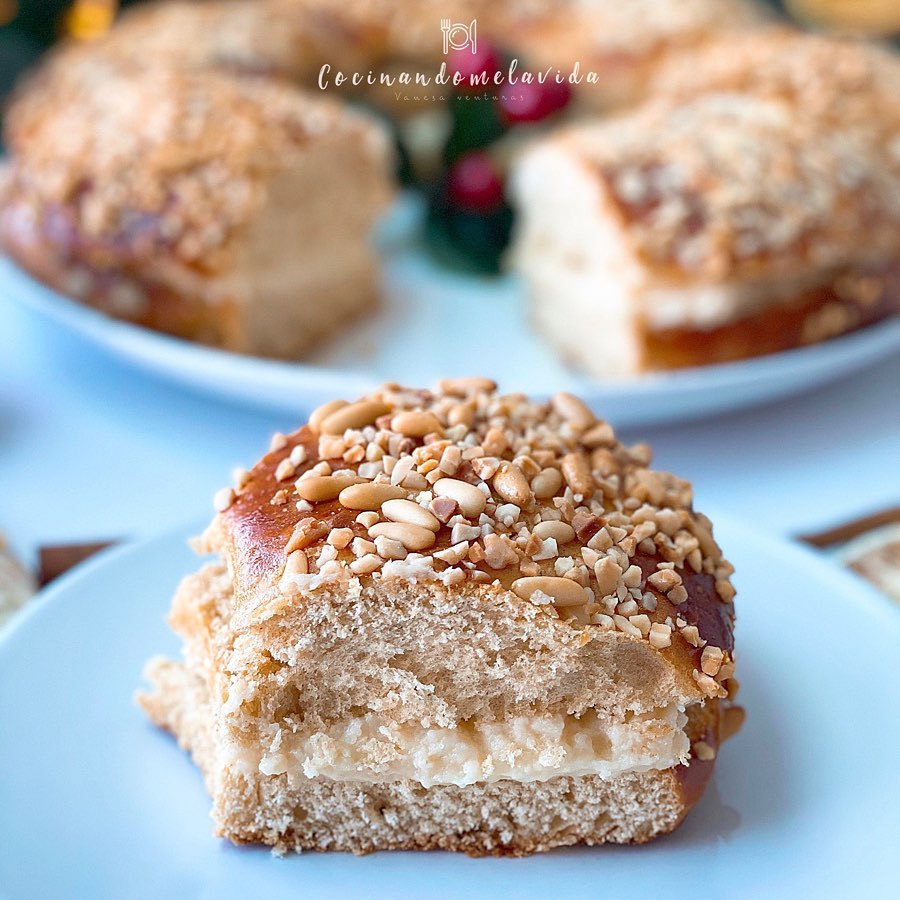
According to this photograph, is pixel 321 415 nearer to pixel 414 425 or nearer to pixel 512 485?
pixel 414 425

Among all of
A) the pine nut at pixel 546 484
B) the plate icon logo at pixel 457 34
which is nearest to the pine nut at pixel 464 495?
the pine nut at pixel 546 484

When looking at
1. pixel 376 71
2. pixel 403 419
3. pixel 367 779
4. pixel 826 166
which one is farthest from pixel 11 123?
pixel 367 779

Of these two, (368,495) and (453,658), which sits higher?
(368,495)

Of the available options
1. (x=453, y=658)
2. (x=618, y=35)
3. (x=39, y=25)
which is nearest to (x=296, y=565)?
(x=453, y=658)

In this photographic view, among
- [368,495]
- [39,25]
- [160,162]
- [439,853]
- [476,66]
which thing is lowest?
[439,853]

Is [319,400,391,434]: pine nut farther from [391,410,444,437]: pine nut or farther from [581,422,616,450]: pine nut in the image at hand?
[581,422,616,450]: pine nut

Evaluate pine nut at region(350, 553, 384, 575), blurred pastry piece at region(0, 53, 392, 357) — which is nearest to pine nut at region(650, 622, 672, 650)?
pine nut at region(350, 553, 384, 575)

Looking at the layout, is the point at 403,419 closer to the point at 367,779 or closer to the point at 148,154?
the point at 367,779
